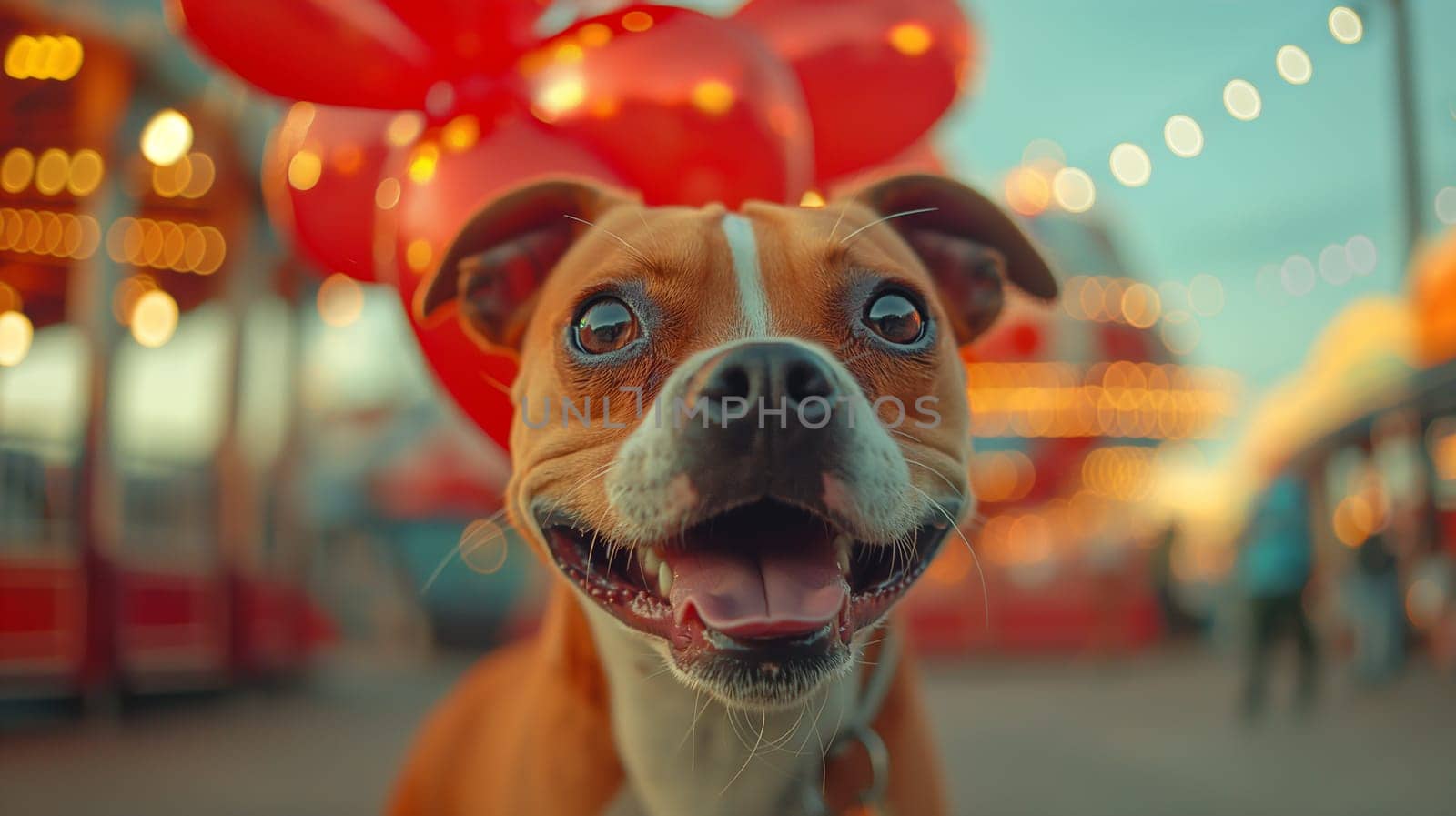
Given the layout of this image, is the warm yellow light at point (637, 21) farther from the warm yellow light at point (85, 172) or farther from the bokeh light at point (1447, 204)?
the warm yellow light at point (85, 172)

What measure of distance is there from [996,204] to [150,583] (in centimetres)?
723

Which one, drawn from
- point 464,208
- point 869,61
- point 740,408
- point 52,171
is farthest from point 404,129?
point 52,171

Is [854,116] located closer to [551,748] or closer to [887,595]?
[887,595]

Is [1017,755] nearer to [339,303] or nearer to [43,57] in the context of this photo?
[339,303]

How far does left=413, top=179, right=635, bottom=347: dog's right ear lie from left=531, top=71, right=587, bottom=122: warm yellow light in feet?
1.33

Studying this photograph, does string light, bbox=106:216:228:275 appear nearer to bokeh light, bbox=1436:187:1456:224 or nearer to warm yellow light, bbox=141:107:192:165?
warm yellow light, bbox=141:107:192:165

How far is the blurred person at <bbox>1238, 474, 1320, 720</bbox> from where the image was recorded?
248 inches

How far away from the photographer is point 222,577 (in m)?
7.90

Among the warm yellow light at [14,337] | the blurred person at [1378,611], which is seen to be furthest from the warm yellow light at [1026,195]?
the warm yellow light at [14,337]

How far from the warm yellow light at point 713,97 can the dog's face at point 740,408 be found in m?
0.38

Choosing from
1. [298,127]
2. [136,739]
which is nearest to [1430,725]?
[298,127]

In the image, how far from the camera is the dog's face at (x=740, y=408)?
4.25ft

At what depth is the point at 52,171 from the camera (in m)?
6.55

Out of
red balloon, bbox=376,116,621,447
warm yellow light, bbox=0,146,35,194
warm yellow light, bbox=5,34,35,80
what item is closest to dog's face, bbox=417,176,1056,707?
red balloon, bbox=376,116,621,447
